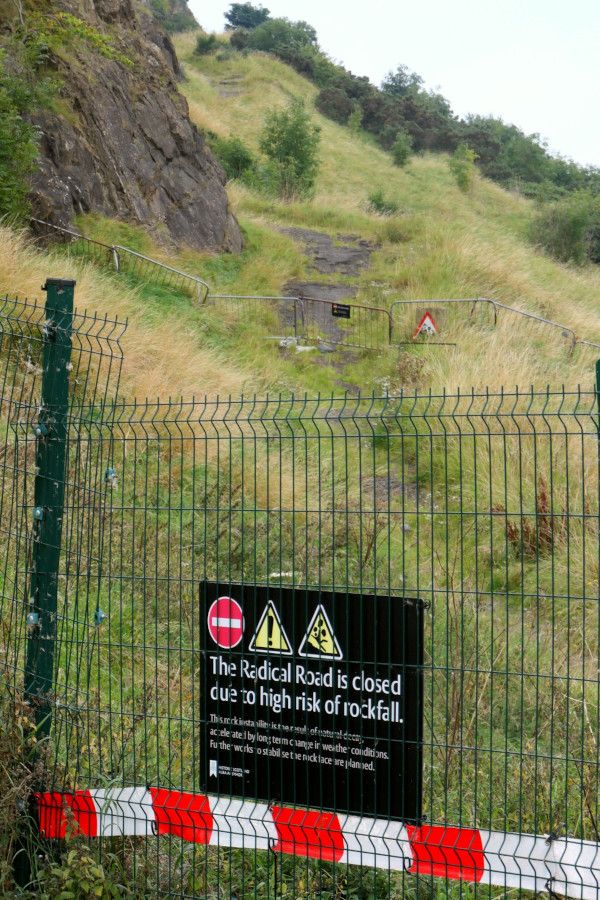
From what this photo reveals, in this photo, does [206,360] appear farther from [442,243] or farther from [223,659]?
[442,243]

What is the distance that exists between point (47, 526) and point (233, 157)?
31011 millimetres

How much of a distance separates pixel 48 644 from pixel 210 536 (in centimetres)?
362

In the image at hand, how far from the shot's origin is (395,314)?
18.4 metres

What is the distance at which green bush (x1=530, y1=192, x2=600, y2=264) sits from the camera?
104 ft

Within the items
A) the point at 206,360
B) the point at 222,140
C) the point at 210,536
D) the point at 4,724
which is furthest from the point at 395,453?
the point at 222,140

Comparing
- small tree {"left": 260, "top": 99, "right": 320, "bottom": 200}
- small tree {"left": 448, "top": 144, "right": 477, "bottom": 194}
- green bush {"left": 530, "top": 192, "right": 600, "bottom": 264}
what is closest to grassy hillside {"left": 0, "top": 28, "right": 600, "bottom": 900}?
green bush {"left": 530, "top": 192, "right": 600, "bottom": 264}

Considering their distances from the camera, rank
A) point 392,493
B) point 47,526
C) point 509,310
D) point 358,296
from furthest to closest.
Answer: point 358,296 < point 509,310 < point 392,493 < point 47,526

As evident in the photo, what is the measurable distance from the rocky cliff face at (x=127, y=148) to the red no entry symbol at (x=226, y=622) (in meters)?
14.3

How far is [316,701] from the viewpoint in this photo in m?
3.81

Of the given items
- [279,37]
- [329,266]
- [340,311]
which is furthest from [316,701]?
[279,37]

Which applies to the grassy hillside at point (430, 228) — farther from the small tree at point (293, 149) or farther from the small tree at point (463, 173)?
the small tree at point (293, 149)

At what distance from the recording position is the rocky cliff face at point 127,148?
1802 centimetres

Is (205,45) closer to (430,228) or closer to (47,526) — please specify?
(430,228)

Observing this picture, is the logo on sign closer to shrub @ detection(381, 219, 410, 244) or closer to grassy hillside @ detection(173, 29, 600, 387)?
grassy hillside @ detection(173, 29, 600, 387)
